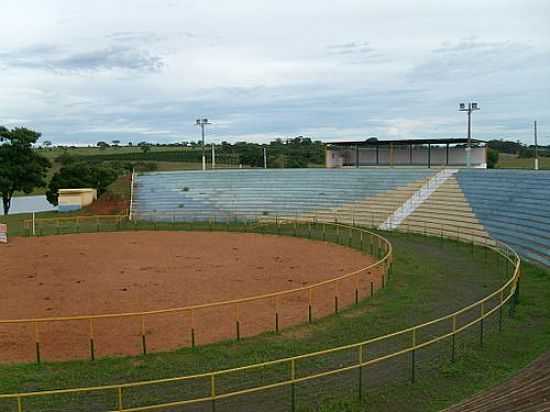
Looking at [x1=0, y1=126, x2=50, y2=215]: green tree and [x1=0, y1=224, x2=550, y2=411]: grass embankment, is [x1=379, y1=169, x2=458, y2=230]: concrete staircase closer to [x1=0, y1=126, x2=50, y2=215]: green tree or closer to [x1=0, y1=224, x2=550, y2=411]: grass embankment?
[x1=0, y1=224, x2=550, y2=411]: grass embankment

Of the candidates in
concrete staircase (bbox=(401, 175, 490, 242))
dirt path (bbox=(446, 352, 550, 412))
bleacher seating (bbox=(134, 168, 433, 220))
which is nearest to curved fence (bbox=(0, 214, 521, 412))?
dirt path (bbox=(446, 352, 550, 412))

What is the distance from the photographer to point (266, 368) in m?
14.1

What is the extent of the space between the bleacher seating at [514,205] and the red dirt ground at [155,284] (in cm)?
924

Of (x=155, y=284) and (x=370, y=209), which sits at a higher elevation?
(x=370, y=209)

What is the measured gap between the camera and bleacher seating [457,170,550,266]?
30594 millimetres

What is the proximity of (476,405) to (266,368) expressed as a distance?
4.99 m

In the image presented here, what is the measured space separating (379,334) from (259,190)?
126ft

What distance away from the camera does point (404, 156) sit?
194 ft

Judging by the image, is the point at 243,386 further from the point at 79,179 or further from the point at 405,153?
the point at 79,179

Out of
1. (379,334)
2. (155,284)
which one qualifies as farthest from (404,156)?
(379,334)

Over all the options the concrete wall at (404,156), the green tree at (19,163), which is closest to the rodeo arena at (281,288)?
the concrete wall at (404,156)

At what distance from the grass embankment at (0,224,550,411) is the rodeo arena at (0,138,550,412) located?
0.34ft

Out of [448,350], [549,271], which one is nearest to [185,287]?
[448,350]

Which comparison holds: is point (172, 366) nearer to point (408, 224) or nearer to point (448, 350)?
point (448, 350)
